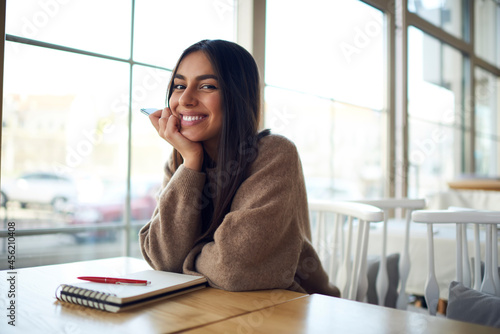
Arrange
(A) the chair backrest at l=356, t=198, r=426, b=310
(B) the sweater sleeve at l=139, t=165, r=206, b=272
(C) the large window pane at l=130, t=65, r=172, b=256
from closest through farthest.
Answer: (B) the sweater sleeve at l=139, t=165, r=206, b=272 < (A) the chair backrest at l=356, t=198, r=426, b=310 < (C) the large window pane at l=130, t=65, r=172, b=256

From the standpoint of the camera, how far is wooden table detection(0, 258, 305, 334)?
2.35ft

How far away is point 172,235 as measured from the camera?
1.17 metres

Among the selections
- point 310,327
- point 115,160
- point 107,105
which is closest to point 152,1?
point 107,105

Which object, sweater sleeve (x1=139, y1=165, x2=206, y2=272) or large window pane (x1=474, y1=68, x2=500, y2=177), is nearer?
sweater sleeve (x1=139, y1=165, x2=206, y2=272)

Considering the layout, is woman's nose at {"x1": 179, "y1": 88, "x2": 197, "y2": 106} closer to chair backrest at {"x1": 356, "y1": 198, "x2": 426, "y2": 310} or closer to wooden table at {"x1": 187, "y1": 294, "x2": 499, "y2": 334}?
wooden table at {"x1": 187, "y1": 294, "x2": 499, "y2": 334}

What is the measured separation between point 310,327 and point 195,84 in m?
0.79

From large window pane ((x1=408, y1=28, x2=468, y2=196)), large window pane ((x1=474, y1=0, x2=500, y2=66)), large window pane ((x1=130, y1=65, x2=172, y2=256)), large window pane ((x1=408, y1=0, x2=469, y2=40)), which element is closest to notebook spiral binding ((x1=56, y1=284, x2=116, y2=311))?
large window pane ((x1=130, y1=65, x2=172, y2=256))

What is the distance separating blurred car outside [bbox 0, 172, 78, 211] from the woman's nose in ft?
2.61

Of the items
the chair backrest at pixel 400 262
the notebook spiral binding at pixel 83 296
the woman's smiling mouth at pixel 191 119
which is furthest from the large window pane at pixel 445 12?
the notebook spiral binding at pixel 83 296

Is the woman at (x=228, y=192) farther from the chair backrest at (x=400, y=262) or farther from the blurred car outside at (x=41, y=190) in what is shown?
the blurred car outside at (x=41, y=190)

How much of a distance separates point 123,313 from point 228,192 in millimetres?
486

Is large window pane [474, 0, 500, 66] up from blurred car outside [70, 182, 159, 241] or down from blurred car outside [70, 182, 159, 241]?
up

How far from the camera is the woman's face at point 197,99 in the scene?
1.26 metres

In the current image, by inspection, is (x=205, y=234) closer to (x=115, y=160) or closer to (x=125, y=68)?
(x=115, y=160)
